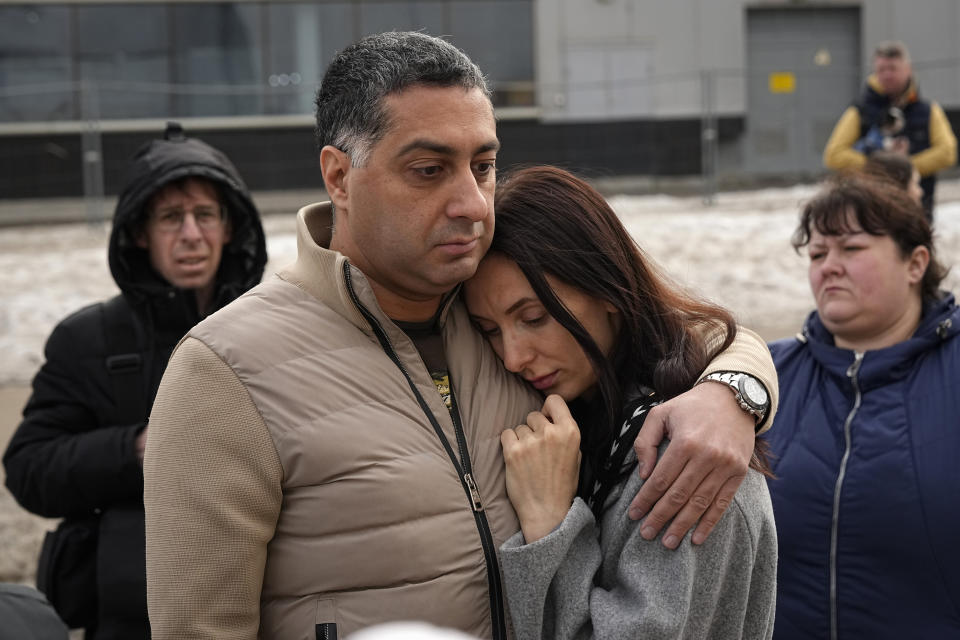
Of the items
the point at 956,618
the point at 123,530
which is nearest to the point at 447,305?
the point at 123,530

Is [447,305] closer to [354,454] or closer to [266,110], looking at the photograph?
[354,454]

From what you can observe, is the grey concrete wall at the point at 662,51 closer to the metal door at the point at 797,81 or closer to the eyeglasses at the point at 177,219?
the metal door at the point at 797,81

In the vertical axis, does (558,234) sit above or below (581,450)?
above

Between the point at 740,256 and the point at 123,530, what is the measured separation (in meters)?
9.11

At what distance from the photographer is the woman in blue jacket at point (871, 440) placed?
294 cm

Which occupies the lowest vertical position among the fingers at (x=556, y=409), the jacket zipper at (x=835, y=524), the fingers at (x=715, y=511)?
the jacket zipper at (x=835, y=524)

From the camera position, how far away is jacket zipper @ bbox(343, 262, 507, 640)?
196 cm

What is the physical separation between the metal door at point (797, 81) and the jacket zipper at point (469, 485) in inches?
606

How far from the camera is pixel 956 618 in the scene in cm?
288

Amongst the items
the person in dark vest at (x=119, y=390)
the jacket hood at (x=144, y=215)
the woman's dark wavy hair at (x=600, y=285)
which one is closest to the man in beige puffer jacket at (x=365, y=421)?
the woman's dark wavy hair at (x=600, y=285)

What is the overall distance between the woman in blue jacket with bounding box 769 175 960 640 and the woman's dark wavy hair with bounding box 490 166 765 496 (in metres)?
0.96

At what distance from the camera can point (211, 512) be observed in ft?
6.05

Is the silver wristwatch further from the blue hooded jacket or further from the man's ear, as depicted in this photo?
the blue hooded jacket

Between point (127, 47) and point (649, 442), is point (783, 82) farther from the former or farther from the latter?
point (649, 442)
